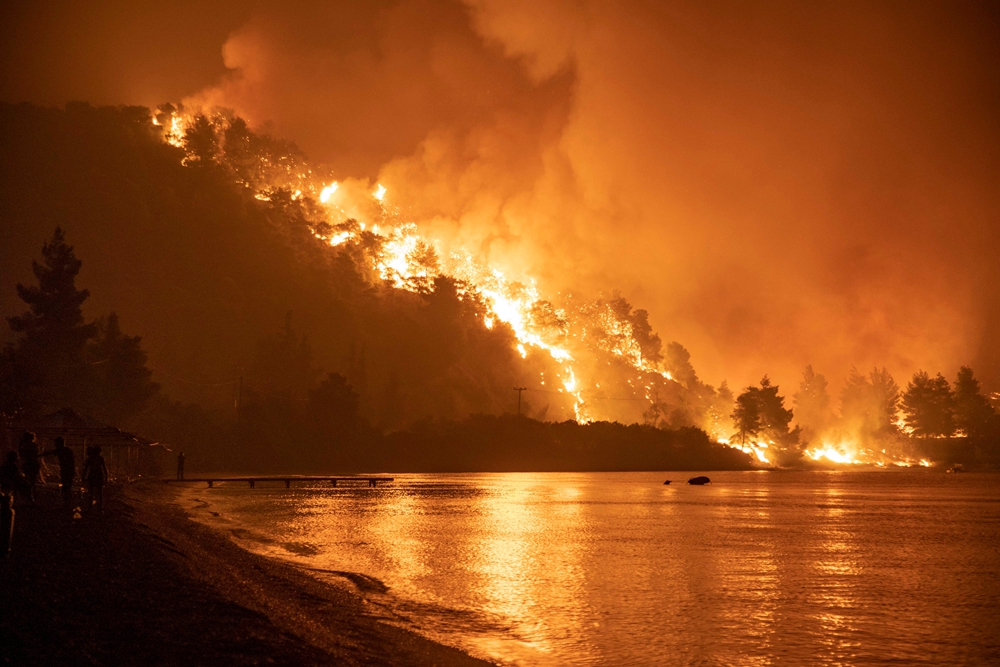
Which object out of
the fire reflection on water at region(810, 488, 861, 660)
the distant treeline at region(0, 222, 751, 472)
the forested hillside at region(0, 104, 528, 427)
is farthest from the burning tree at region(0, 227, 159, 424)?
the fire reflection on water at region(810, 488, 861, 660)

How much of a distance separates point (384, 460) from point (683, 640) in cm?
12755

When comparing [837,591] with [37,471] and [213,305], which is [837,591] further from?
[213,305]

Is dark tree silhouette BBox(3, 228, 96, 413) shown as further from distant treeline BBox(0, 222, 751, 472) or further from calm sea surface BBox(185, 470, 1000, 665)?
calm sea surface BBox(185, 470, 1000, 665)

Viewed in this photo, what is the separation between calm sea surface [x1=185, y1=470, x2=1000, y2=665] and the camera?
2031cm

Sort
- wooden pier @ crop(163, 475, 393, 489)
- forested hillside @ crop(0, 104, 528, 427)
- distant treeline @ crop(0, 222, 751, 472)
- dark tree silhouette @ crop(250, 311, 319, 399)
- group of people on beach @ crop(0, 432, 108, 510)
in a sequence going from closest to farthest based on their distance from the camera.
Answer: group of people on beach @ crop(0, 432, 108, 510), wooden pier @ crop(163, 475, 393, 489), distant treeline @ crop(0, 222, 751, 472), dark tree silhouette @ crop(250, 311, 319, 399), forested hillside @ crop(0, 104, 528, 427)

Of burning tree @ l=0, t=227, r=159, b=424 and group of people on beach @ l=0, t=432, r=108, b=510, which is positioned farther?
burning tree @ l=0, t=227, r=159, b=424

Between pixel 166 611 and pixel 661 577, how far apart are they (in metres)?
18.3

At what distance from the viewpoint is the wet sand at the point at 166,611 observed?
14031 millimetres

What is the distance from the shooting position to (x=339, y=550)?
3712 centimetres

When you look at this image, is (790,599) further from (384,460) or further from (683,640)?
(384,460)

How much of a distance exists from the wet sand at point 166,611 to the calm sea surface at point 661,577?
6.91 ft

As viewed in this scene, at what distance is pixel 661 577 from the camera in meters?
30.7

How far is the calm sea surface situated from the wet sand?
211cm

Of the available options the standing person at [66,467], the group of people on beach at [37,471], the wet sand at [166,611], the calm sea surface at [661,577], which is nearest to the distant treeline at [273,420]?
the group of people on beach at [37,471]
